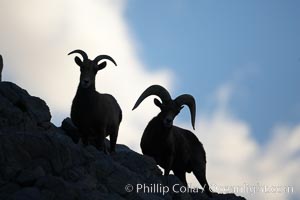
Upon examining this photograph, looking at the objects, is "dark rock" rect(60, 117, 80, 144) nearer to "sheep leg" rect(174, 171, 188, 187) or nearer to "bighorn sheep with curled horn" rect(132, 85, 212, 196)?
"bighorn sheep with curled horn" rect(132, 85, 212, 196)

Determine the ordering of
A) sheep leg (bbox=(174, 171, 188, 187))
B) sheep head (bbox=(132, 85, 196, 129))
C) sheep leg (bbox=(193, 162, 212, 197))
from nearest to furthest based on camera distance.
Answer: sheep head (bbox=(132, 85, 196, 129)) < sheep leg (bbox=(174, 171, 188, 187)) < sheep leg (bbox=(193, 162, 212, 197))

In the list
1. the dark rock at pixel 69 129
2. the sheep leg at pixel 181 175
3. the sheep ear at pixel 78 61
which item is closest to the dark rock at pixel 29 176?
the sheep ear at pixel 78 61

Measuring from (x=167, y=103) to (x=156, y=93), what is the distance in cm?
107

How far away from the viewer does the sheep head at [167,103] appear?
18.0 metres

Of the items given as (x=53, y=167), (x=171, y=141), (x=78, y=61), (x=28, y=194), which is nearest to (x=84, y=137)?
(x=78, y=61)

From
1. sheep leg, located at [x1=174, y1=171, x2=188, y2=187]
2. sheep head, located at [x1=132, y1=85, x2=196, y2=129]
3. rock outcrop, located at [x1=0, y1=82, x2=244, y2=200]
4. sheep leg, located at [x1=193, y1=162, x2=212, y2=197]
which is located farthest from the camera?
sheep leg, located at [x1=193, y1=162, x2=212, y2=197]

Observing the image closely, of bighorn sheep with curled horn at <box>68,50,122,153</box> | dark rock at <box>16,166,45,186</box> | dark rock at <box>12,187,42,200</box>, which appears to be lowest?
dark rock at <box>12,187,42,200</box>

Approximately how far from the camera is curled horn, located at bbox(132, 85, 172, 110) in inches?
755

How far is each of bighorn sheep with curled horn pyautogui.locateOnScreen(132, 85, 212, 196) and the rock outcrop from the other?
4.70 ft

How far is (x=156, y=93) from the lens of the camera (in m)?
19.5

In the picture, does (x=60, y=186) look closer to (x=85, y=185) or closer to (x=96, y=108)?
(x=85, y=185)

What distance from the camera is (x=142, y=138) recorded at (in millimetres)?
18922

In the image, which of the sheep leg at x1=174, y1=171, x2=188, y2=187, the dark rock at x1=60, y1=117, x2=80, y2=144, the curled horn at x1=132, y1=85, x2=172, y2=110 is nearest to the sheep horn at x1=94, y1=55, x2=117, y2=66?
the curled horn at x1=132, y1=85, x2=172, y2=110

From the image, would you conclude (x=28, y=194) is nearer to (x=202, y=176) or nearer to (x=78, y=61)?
(x=78, y=61)
